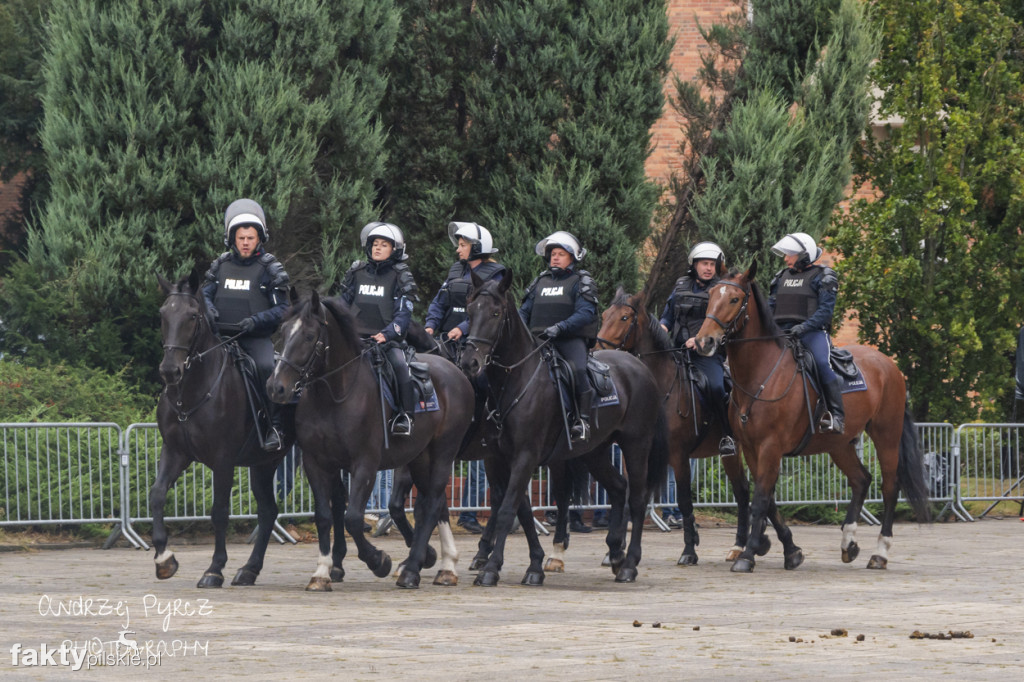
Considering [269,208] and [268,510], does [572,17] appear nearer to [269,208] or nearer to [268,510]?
[269,208]

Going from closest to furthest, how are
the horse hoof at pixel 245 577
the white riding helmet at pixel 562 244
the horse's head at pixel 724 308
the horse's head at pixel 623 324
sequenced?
the horse hoof at pixel 245 577
the white riding helmet at pixel 562 244
the horse's head at pixel 724 308
the horse's head at pixel 623 324

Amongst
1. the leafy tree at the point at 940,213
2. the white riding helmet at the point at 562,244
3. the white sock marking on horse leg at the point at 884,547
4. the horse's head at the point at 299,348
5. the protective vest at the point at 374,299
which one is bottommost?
the white sock marking on horse leg at the point at 884,547

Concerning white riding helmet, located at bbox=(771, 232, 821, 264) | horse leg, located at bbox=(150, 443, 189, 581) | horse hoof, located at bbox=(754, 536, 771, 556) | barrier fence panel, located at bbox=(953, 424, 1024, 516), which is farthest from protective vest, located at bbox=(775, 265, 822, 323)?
barrier fence panel, located at bbox=(953, 424, 1024, 516)

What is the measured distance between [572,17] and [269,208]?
5.21 metres

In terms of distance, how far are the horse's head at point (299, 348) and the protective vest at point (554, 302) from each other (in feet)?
7.27

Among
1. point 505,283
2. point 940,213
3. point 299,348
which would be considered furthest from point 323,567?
point 940,213

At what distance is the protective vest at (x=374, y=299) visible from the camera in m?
13.3

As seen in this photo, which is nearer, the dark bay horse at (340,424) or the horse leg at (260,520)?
the dark bay horse at (340,424)

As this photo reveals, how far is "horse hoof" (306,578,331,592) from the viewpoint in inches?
492

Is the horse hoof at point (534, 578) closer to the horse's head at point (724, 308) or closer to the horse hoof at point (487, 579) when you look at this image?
the horse hoof at point (487, 579)

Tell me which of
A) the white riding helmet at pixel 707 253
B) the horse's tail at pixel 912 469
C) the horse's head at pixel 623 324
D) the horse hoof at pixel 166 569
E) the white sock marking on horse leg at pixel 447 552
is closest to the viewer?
the horse hoof at pixel 166 569

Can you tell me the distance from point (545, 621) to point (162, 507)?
3643 millimetres

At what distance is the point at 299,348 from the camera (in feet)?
39.9

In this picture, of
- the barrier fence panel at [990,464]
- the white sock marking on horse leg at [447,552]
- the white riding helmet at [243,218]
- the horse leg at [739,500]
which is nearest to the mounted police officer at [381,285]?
the white riding helmet at [243,218]
